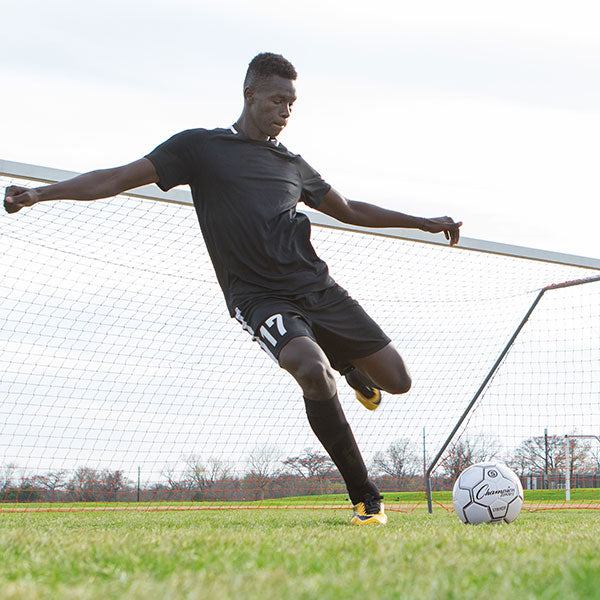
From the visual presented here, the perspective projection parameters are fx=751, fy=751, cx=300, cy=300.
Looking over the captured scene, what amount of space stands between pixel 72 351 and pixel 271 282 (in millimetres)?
4902

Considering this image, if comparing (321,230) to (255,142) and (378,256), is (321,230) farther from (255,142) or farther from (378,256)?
(255,142)

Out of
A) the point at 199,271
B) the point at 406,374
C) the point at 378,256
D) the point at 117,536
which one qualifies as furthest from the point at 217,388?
the point at 117,536

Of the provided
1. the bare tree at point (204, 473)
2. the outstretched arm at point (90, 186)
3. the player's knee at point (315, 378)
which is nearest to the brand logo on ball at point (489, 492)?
the player's knee at point (315, 378)

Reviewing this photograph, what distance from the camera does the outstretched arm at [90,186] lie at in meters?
3.45

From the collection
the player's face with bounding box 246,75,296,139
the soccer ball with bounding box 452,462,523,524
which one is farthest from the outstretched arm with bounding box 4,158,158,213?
the soccer ball with bounding box 452,462,523,524

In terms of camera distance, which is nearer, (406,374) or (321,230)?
(406,374)

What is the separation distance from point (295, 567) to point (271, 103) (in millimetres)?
2838

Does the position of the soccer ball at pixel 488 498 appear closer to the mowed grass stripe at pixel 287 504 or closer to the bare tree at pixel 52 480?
the mowed grass stripe at pixel 287 504

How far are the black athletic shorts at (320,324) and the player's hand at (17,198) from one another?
3.89 feet

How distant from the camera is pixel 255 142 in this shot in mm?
4246

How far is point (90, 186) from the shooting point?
3.76 metres

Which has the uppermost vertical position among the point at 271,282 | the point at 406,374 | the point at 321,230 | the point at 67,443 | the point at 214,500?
the point at 321,230

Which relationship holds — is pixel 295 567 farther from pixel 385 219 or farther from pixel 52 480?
pixel 52 480

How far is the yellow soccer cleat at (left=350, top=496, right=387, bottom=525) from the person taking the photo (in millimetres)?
4062
